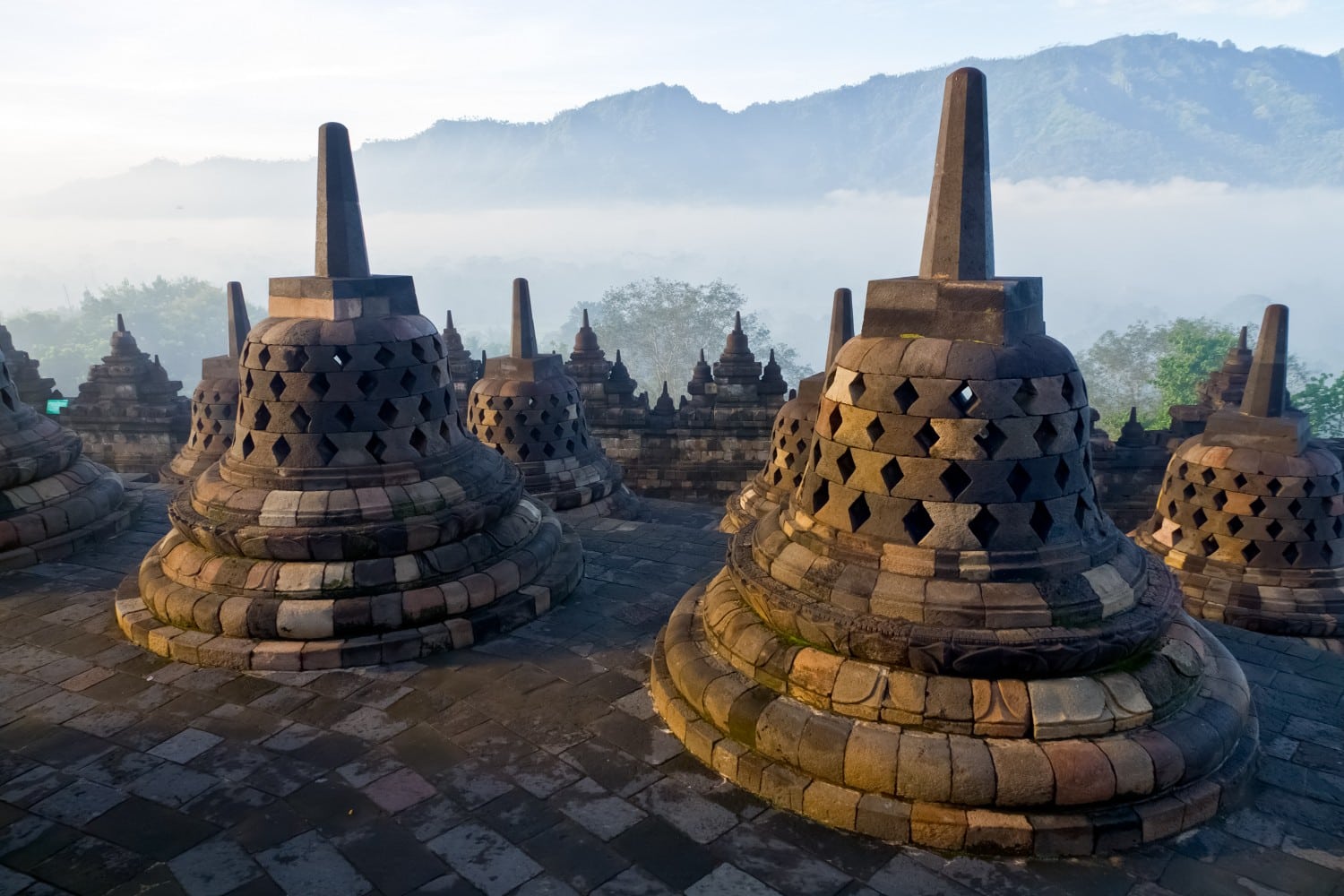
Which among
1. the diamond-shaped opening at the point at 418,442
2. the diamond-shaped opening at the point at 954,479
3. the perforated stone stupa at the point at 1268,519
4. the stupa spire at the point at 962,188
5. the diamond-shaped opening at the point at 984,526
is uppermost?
the stupa spire at the point at 962,188

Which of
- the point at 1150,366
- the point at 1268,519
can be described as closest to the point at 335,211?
the point at 1268,519

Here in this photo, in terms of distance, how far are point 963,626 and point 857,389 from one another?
144 cm

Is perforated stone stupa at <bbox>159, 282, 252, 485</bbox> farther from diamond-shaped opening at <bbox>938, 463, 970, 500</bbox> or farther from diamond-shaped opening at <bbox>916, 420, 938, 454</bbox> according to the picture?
diamond-shaped opening at <bbox>938, 463, 970, 500</bbox>

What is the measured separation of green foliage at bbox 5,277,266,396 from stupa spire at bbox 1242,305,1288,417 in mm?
99078

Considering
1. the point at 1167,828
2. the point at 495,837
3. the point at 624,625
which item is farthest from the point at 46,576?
the point at 1167,828

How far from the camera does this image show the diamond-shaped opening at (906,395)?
4738mm

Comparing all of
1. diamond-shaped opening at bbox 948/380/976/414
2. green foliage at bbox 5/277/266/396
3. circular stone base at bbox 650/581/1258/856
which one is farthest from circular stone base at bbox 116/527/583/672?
green foliage at bbox 5/277/266/396

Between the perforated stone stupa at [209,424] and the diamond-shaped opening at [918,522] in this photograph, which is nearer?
the diamond-shaped opening at [918,522]

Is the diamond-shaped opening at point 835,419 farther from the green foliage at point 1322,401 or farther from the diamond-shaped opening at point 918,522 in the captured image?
the green foliage at point 1322,401

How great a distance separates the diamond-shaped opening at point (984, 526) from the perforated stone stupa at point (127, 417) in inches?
815

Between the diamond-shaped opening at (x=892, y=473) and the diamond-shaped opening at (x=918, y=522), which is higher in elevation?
the diamond-shaped opening at (x=892, y=473)

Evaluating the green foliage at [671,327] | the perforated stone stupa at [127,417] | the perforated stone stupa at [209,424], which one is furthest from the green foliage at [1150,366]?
the perforated stone stupa at [127,417]

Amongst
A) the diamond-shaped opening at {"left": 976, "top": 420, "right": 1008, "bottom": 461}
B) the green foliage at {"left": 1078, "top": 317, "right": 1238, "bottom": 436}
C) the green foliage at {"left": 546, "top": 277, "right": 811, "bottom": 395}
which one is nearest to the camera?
the diamond-shaped opening at {"left": 976, "top": 420, "right": 1008, "bottom": 461}

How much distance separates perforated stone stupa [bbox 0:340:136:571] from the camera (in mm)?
8289
